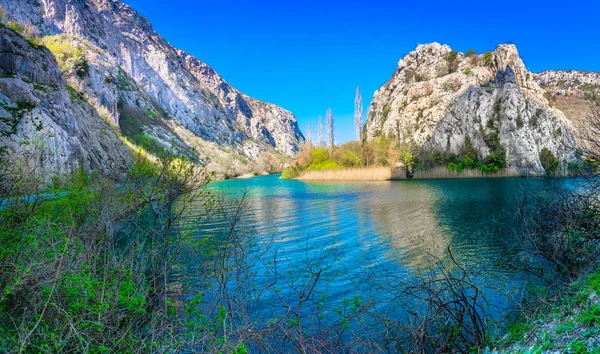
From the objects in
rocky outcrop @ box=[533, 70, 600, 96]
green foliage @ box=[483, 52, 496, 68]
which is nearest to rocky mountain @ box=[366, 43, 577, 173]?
green foliage @ box=[483, 52, 496, 68]

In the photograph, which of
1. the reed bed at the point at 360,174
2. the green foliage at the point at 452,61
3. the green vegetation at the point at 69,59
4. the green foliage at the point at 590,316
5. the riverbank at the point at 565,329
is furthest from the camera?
the green foliage at the point at 452,61

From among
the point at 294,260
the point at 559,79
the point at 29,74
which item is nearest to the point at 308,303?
the point at 294,260

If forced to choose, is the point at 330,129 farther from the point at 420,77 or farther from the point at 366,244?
the point at 366,244

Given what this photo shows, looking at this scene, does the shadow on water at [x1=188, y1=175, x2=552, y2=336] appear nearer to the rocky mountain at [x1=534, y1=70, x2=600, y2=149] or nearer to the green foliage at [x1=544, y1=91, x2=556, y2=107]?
the green foliage at [x1=544, y1=91, x2=556, y2=107]

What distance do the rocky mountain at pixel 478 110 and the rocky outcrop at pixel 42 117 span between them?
245 ft

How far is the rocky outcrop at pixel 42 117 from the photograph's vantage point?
83.4ft

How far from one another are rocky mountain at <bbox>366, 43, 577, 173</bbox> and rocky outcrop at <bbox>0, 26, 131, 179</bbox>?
74.6 metres

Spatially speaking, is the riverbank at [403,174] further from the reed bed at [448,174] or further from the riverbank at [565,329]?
the riverbank at [565,329]

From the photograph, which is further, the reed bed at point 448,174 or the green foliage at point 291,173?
the green foliage at point 291,173

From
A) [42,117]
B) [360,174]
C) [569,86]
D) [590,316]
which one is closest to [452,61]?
[569,86]

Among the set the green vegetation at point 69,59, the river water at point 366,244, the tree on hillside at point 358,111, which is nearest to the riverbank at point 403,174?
the tree on hillside at point 358,111

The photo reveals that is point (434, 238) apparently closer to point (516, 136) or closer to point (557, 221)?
point (557, 221)

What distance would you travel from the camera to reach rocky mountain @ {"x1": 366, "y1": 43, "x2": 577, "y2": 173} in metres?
80.9

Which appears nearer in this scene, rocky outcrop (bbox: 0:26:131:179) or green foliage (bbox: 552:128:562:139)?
rocky outcrop (bbox: 0:26:131:179)
